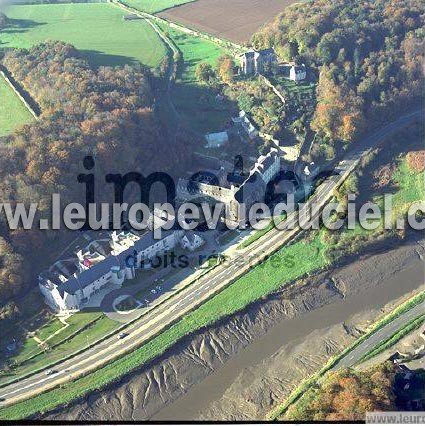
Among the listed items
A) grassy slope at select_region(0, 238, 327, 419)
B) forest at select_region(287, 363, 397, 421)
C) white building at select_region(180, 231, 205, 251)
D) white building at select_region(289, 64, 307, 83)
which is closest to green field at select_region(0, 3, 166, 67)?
white building at select_region(289, 64, 307, 83)

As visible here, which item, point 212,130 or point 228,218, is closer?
point 228,218

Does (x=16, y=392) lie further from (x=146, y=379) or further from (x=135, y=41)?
(x=135, y=41)

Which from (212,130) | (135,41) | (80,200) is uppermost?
(135,41)

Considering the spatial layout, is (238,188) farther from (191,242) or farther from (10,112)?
(10,112)

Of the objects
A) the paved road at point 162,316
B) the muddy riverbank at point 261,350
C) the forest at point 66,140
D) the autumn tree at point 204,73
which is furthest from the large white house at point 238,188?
the autumn tree at point 204,73

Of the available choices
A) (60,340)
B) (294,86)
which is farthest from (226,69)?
(60,340)

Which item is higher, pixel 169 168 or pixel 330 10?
pixel 330 10

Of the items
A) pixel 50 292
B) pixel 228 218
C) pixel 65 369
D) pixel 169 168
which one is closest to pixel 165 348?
pixel 65 369
